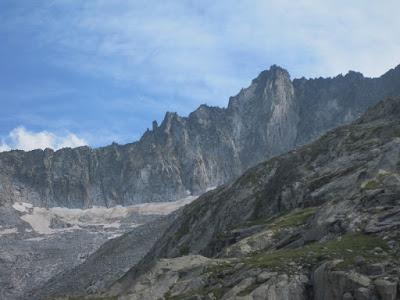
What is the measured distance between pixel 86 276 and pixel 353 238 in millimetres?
161561

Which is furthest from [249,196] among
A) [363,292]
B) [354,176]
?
[363,292]

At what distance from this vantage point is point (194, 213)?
436 feet

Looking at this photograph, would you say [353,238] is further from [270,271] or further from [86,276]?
[86,276]

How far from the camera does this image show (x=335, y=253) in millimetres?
39594

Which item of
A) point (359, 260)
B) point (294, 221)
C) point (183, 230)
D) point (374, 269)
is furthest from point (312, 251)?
point (183, 230)

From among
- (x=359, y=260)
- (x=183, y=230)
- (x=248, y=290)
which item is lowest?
(x=248, y=290)

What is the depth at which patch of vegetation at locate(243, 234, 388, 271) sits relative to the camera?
38344 mm

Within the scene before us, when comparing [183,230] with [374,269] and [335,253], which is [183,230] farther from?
[374,269]

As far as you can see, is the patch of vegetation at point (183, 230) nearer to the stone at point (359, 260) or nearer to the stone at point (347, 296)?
the stone at point (359, 260)

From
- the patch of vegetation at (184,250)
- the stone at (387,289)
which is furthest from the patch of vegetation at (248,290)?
the patch of vegetation at (184,250)

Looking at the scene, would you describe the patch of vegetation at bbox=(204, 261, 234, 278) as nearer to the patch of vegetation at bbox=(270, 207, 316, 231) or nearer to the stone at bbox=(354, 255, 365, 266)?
the stone at bbox=(354, 255, 365, 266)

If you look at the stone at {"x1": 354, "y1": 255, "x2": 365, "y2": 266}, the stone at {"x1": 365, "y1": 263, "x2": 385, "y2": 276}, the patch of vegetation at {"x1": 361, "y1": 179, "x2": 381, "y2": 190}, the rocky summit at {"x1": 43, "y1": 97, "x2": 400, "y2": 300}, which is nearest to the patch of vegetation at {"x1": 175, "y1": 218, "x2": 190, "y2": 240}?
the rocky summit at {"x1": 43, "y1": 97, "x2": 400, "y2": 300}

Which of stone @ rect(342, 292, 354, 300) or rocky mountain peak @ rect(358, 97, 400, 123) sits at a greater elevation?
rocky mountain peak @ rect(358, 97, 400, 123)

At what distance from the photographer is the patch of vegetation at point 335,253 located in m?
38.3
